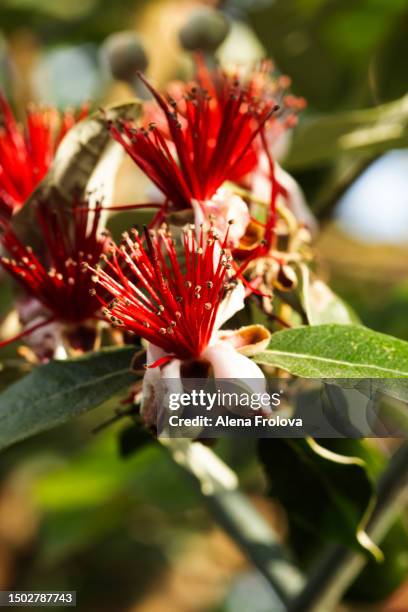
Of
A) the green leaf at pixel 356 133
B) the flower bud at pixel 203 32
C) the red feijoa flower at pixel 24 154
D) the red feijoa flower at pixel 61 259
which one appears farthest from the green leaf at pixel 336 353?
the flower bud at pixel 203 32

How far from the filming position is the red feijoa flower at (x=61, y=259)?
3.09 ft

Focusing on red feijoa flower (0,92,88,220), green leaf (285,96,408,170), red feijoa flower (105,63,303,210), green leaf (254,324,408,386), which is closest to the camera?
green leaf (254,324,408,386)

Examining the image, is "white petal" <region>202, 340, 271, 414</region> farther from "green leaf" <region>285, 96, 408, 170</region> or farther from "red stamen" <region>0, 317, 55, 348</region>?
"green leaf" <region>285, 96, 408, 170</region>

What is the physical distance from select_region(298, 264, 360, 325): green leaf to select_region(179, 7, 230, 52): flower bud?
1.77 ft

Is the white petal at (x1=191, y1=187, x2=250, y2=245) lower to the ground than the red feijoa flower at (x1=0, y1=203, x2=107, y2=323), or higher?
higher

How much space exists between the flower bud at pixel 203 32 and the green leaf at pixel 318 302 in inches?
21.2

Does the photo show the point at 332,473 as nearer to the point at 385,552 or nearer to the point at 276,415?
the point at 276,415

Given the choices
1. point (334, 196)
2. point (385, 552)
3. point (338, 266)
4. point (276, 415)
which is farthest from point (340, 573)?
point (338, 266)

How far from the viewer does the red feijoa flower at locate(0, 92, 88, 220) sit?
1.01m

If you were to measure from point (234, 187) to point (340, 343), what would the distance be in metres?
0.26

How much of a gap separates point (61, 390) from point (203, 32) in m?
0.68

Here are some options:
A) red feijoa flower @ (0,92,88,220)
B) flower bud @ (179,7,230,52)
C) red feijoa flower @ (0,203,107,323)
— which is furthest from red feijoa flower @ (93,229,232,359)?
flower bud @ (179,7,230,52)

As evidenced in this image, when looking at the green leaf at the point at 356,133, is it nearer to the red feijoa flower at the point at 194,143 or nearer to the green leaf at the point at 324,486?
the red feijoa flower at the point at 194,143

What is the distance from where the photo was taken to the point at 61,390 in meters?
0.88
